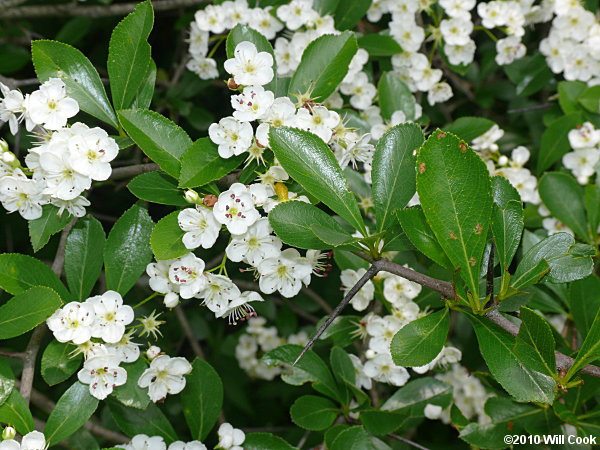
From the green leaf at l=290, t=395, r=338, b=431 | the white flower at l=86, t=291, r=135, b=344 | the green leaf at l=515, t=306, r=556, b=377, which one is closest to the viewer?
the green leaf at l=515, t=306, r=556, b=377

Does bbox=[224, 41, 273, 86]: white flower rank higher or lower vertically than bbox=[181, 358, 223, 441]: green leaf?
higher

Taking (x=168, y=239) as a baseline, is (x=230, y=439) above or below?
→ below

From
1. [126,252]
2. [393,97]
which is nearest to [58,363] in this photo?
[126,252]

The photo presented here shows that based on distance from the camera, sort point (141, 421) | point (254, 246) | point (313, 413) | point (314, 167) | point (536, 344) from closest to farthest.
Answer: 1. point (536, 344)
2. point (314, 167)
3. point (254, 246)
4. point (141, 421)
5. point (313, 413)

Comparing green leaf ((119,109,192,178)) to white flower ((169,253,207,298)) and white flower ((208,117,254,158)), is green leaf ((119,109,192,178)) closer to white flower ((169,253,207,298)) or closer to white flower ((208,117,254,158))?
white flower ((208,117,254,158))

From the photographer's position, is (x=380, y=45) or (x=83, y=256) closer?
(x=83, y=256)

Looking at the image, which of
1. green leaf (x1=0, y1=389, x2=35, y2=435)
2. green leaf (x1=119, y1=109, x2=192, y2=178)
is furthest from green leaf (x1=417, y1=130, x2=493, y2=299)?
green leaf (x1=0, y1=389, x2=35, y2=435)

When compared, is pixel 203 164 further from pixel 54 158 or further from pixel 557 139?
pixel 557 139
